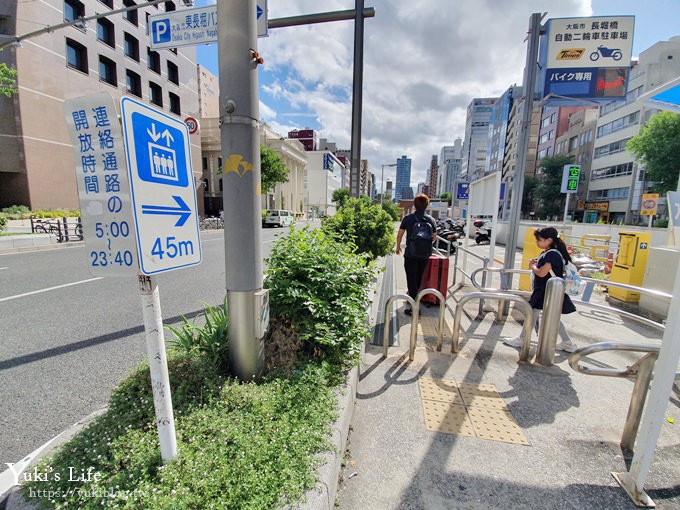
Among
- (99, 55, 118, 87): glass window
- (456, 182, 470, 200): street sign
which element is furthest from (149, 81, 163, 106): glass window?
(456, 182, 470, 200): street sign

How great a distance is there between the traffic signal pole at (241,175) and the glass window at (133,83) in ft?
106

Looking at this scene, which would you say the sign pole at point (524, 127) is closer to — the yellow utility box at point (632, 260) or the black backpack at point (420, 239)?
the black backpack at point (420, 239)

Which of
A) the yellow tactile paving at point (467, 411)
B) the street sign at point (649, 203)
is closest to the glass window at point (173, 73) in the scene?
the yellow tactile paving at point (467, 411)

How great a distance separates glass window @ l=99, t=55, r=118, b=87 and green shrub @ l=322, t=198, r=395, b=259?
94.7 ft

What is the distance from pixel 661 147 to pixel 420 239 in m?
35.4

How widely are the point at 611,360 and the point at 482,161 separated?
358 ft

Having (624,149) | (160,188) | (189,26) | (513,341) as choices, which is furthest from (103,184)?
(624,149)

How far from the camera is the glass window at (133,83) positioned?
26.1 m

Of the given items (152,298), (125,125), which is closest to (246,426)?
(152,298)

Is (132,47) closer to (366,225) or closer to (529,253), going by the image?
(366,225)

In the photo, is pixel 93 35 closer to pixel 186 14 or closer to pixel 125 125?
pixel 186 14

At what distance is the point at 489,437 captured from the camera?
2.42 metres

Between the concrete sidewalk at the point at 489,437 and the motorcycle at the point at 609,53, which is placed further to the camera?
the motorcycle at the point at 609,53

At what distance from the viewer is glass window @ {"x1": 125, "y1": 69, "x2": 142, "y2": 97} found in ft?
85.7
